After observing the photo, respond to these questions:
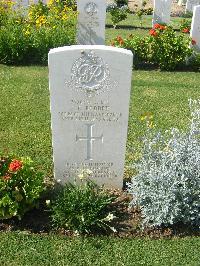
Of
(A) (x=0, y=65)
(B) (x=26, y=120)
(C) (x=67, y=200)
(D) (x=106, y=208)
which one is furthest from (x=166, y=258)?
(A) (x=0, y=65)

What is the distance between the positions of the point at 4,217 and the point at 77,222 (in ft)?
Result: 2.59

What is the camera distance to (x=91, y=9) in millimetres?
11250

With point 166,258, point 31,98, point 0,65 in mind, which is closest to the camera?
point 166,258

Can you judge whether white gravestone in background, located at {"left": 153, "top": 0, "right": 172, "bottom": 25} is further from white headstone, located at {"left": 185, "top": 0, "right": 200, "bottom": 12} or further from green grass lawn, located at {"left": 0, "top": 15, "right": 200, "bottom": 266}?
white headstone, located at {"left": 185, "top": 0, "right": 200, "bottom": 12}

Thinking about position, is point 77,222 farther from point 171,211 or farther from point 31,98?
point 31,98

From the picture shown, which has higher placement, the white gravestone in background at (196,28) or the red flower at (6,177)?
the white gravestone in background at (196,28)

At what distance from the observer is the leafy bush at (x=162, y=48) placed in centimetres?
1065

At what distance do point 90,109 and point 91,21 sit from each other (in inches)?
285

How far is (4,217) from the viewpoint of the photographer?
15.0 feet

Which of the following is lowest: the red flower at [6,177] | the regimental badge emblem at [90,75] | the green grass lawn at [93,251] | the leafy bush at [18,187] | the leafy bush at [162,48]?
the green grass lawn at [93,251]

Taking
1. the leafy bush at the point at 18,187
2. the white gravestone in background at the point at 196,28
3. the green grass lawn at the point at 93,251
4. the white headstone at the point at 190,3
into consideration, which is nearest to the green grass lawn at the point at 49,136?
the green grass lawn at the point at 93,251

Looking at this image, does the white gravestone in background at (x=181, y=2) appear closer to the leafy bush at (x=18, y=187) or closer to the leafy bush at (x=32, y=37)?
the leafy bush at (x=32, y=37)

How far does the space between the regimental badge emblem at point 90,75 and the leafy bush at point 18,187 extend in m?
1.05

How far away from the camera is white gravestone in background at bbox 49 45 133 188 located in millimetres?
4488
